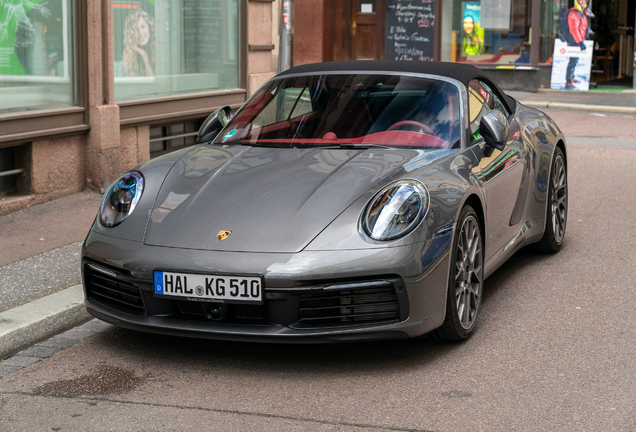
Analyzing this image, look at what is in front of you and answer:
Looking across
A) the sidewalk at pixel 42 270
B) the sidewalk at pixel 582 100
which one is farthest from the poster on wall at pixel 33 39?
the sidewalk at pixel 582 100

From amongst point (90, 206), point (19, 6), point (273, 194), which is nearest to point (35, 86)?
point (19, 6)

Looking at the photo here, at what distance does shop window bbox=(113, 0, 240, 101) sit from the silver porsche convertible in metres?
4.32

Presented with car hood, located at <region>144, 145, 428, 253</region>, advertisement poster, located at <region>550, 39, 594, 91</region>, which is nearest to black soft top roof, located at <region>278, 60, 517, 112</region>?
car hood, located at <region>144, 145, 428, 253</region>

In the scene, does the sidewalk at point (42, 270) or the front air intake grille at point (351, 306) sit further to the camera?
the sidewalk at point (42, 270)

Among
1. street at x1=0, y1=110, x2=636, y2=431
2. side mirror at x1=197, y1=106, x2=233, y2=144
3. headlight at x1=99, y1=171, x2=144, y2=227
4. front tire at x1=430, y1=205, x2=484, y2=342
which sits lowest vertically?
street at x1=0, y1=110, x2=636, y2=431

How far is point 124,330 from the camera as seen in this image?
4.71 m

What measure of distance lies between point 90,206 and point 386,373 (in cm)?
451

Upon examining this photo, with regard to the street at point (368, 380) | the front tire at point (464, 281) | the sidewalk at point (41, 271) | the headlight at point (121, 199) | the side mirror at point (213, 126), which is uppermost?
the side mirror at point (213, 126)

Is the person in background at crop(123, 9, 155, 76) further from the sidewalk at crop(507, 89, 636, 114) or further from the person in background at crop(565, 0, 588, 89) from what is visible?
the person in background at crop(565, 0, 588, 89)

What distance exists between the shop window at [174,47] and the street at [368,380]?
17.2ft

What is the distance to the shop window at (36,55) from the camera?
7906 mm

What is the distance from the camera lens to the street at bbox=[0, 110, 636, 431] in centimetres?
348

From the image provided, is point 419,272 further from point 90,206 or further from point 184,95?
point 184,95

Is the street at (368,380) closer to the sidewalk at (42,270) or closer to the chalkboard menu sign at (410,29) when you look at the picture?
the sidewalk at (42,270)
